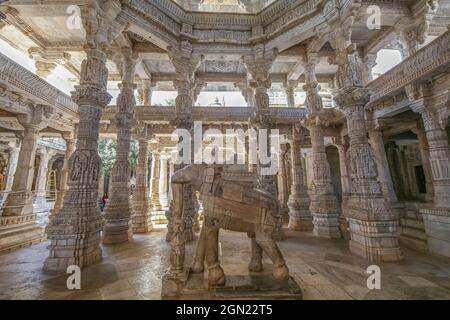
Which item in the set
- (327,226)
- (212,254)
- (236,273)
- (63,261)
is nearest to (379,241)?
(327,226)

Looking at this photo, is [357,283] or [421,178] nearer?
[357,283]

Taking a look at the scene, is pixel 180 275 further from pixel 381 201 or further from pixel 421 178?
pixel 421 178

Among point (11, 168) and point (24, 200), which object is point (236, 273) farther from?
point (11, 168)

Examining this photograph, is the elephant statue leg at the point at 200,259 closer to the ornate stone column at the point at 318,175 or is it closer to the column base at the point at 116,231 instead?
the column base at the point at 116,231

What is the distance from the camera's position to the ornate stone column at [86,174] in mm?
4434

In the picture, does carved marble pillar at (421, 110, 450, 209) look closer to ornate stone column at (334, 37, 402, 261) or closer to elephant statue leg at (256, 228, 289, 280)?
ornate stone column at (334, 37, 402, 261)

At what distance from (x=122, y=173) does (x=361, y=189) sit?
25.8ft

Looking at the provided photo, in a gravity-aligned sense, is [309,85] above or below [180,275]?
above

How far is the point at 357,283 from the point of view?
3578 millimetres

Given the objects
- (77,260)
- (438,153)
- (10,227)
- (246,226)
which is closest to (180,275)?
(246,226)

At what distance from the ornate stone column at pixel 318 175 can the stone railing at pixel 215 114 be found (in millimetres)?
1260

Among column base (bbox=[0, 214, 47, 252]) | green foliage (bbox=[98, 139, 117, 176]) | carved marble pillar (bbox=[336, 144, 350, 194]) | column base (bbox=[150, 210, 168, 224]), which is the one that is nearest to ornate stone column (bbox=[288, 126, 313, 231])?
carved marble pillar (bbox=[336, 144, 350, 194])

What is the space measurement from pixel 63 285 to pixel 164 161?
40.6 ft

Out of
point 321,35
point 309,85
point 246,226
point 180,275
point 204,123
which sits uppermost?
point 321,35
